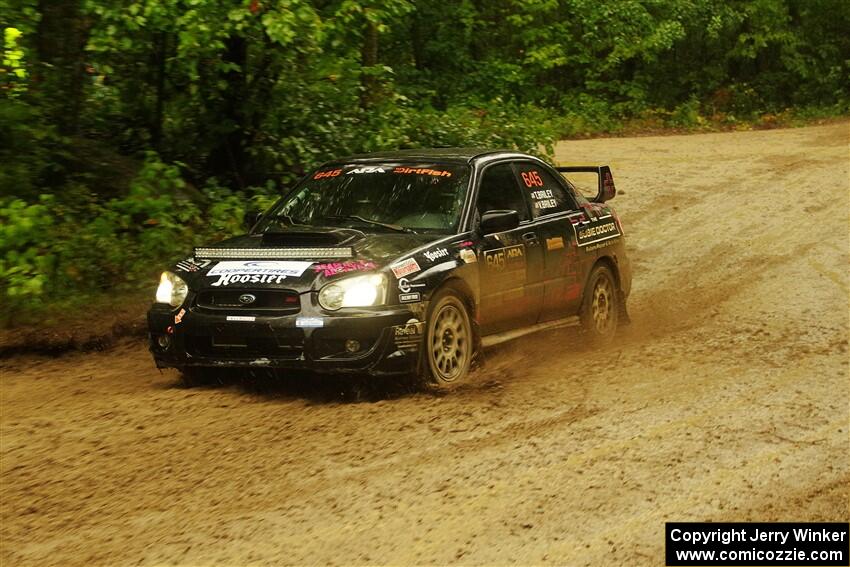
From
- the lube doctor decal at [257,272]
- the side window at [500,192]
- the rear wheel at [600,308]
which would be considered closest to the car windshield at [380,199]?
the side window at [500,192]

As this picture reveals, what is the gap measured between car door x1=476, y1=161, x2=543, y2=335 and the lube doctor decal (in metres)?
1.42

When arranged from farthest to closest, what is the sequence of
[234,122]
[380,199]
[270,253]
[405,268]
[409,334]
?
1. [234,122]
2. [380,199]
3. [270,253]
4. [405,268]
5. [409,334]

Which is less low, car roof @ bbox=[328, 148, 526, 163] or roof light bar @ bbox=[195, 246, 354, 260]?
car roof @ bbox=[328, 148, 526, 163]

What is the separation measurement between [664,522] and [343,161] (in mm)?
4743

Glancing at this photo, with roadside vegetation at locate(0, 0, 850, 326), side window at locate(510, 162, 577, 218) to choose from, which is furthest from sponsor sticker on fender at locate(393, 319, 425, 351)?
roadside vegetation at locate(0, 0, 850, 326)

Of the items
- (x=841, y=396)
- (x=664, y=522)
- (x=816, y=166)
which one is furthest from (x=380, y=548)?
(x=816, y=166)

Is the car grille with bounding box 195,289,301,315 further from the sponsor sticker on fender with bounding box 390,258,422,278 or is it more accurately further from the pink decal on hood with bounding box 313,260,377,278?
the sponsor sticker on fender with bounding box 390,258,422,278

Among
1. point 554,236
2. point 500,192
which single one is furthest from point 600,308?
point 500,192

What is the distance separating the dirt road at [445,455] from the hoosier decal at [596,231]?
81 cm

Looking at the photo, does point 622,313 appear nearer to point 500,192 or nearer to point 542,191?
point 542,191

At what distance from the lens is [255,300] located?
308 inches

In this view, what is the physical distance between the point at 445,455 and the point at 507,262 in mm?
2677

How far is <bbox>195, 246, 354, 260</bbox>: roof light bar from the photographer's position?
313 inches

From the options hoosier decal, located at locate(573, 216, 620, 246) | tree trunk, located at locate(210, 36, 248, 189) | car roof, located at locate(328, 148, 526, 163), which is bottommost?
hoosier decal, located at locate(573, 216, 620, 246)
